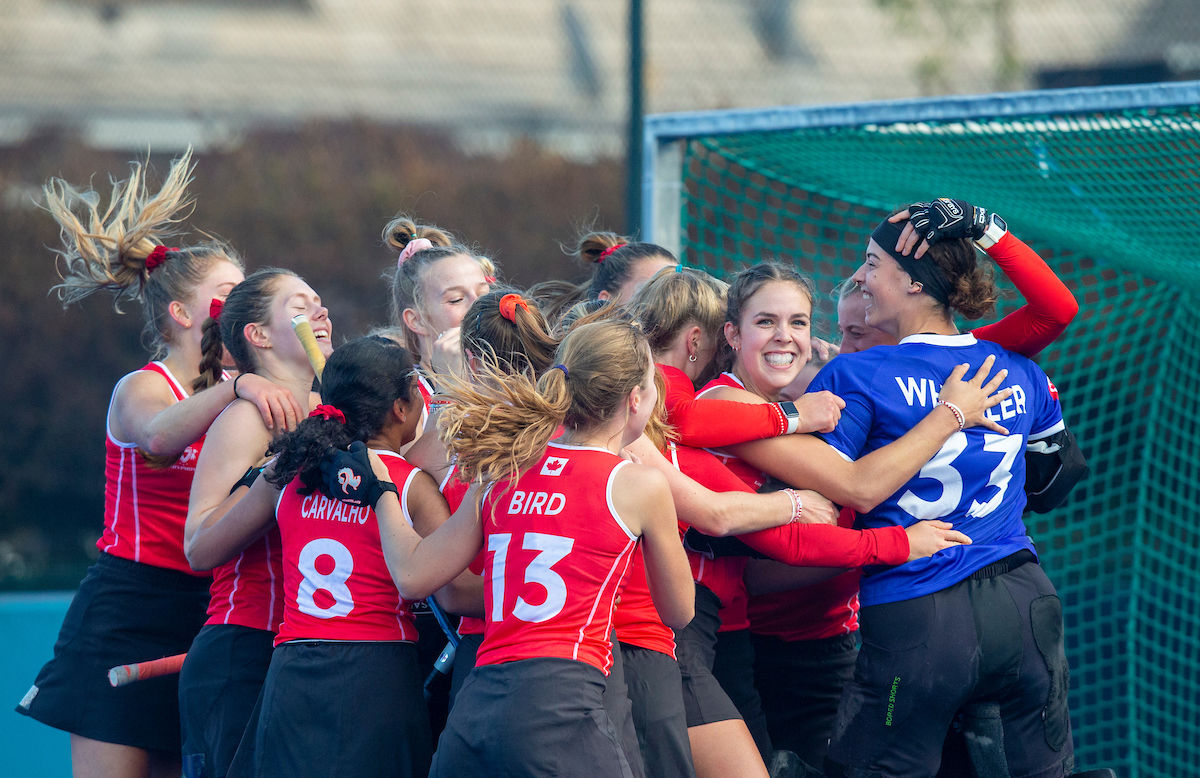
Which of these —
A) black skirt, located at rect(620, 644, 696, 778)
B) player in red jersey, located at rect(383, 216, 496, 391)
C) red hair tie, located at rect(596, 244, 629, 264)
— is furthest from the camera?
red hair tie, located at rect(596, 244, 629, 264)

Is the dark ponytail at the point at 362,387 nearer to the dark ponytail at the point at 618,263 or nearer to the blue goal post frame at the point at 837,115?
the dark ponytail at the point at 618,263

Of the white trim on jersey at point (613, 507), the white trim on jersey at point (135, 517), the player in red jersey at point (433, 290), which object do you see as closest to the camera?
the white trim on jersey at point (613, 507)

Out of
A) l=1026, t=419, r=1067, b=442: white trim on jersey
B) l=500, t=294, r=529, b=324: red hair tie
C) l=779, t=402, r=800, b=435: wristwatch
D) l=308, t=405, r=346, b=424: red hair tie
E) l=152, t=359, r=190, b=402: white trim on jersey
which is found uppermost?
l=500, t=294, r=529, b=324: red hair tie

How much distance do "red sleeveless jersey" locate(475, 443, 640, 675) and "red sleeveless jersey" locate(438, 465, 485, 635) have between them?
22cm

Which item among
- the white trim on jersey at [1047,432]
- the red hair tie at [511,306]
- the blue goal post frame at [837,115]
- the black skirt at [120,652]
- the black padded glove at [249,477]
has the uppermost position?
the blue goal post frame at [837,115]

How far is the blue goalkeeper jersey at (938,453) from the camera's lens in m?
2.57

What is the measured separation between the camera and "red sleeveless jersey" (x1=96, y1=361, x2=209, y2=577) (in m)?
3.20

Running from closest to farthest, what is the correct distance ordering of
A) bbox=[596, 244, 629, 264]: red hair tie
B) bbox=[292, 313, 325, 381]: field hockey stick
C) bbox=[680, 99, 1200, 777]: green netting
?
bbox=[292, 313, 325, 381]: field hockey stick < bbox=[596, 244, 629, 264]: red hair tie < bbox=[680, 99, 1200, 777]: green netting

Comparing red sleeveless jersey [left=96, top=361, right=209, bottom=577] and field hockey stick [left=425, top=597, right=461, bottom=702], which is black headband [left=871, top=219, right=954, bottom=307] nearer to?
field hockey stick [left=425, top=597, right=461, bottom=702]

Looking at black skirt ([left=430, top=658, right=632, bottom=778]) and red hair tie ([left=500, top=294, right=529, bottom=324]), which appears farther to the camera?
red hair tie ([left=500, top=294, right=529, bottom=324])

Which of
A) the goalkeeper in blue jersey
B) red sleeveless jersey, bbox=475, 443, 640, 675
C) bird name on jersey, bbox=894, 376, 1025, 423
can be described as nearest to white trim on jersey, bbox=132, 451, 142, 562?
red sleeveless jersey, bbox=475, 443, 640, 675

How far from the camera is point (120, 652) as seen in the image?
314cm

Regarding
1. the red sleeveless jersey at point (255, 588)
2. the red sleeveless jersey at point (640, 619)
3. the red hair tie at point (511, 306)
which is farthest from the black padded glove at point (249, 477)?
the red sleeveless jersey at point (640, 619)

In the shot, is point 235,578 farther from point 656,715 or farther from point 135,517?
point 656,715
